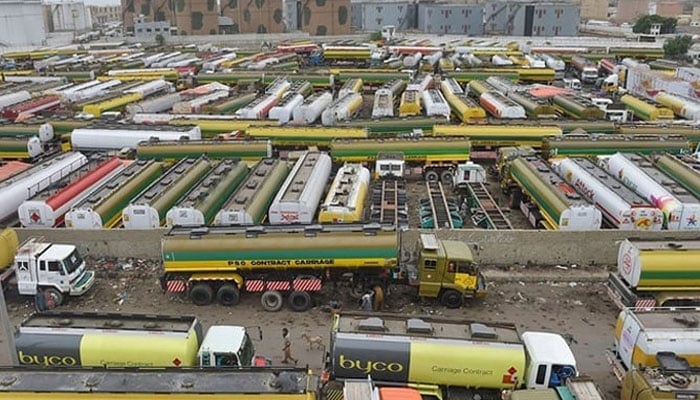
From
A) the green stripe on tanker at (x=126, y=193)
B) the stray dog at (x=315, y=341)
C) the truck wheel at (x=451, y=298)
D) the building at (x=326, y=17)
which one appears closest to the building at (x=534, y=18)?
the building at (x=326, y=17)

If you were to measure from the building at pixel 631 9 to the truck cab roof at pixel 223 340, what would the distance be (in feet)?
537

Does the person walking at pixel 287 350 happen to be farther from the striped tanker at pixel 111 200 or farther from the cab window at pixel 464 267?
the striped tanker at pixel 111 200

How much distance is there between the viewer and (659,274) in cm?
1641

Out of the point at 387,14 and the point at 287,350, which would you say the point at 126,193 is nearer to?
the point at 287,350

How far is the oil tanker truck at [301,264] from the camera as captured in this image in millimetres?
17562

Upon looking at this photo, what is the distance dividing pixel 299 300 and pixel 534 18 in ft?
331

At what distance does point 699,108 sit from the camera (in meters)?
39.7

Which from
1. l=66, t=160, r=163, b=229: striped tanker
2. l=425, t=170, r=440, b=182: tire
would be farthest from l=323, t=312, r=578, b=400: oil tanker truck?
l=425, t=170, r=440, b=182: tire

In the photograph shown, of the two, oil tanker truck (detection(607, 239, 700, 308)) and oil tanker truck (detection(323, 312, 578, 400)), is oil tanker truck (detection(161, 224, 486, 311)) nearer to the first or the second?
oil tanker truck (detection(607, 239, 700, 308))

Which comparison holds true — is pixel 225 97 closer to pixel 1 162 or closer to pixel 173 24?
pixel 1 162

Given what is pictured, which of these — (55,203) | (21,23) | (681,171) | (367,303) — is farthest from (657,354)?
(21,23)


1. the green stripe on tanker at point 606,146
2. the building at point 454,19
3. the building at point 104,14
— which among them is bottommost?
the green stripe on tanker at point 606,146

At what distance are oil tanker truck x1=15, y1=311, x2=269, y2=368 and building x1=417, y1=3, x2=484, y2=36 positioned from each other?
358 feet

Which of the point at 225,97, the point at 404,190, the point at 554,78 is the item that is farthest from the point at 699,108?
the point at 225,97
